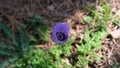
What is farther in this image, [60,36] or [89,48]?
[89,48]

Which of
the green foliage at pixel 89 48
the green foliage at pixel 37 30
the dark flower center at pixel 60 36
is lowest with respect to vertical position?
the green foliage at pixel 89 48

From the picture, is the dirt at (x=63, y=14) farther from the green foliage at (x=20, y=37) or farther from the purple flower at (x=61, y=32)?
the purple flower at (x=61, y=32)

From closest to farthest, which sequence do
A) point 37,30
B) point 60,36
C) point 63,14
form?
point 60,36 < point 37,30 < point 63,14

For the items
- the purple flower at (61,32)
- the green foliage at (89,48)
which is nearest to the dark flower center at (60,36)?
the purple flower at (61,32)

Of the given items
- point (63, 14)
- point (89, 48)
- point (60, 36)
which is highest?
point (63, 14)

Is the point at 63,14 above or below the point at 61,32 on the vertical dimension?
above

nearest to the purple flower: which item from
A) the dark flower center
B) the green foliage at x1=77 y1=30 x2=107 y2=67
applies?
the dark flower center

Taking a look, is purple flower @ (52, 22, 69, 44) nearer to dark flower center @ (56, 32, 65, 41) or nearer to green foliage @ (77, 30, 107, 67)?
dark flower center @ (56, 32, 65, 41)

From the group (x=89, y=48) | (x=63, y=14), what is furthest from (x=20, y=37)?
(x=89, y=48)

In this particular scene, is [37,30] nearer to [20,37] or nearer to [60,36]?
[20,37]
